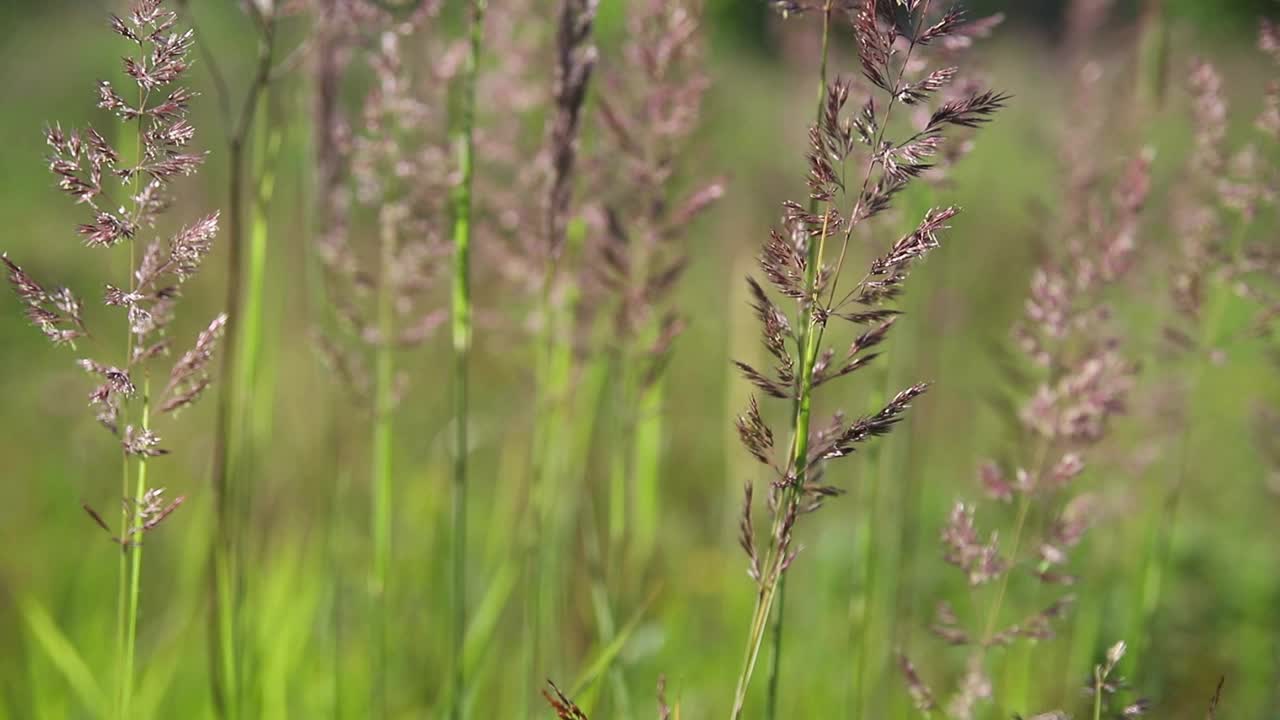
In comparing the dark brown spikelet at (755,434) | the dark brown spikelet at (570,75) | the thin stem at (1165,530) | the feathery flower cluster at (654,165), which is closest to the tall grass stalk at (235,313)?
the dark brown spikelet at (570,75)

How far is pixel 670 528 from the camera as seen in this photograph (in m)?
4.27

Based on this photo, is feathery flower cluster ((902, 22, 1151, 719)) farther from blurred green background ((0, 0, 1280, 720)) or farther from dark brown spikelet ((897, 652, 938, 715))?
blurred green background ((0, 0, 1280, 720))

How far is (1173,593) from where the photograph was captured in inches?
125

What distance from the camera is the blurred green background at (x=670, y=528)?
85.3 inches

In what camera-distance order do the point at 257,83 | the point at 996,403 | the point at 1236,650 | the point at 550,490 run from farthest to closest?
1. the point at 1236,650
2. the point at 550,490
3. the point at 996,403
4. the point at 257,83

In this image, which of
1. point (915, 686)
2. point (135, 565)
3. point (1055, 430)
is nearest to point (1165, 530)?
point (1055, 430)

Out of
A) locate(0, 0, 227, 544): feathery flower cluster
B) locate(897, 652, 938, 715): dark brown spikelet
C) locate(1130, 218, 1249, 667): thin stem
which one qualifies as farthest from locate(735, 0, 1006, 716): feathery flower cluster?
locate(1130, 218, 1249, 667): thin stem

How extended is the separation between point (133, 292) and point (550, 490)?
1.26 meters

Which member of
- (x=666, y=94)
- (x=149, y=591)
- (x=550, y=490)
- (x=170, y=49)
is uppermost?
(x=666, y=94)

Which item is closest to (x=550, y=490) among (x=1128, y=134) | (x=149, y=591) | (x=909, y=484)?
(x=909, y=484)

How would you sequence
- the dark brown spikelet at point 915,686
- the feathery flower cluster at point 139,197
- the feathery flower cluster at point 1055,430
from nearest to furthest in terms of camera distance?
the feathery flower cluster at point 139,197
the dark brown spikelet at point 915,686
the feathery flower cluster at point 1055,430

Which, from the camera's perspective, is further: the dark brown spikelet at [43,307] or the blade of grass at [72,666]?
the blade of grass at [72,666]

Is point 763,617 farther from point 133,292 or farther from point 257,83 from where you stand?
point 257,83

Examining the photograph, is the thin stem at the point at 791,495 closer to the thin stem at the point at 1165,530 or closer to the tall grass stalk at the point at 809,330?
the tall grass stalk at the point at 809,330
